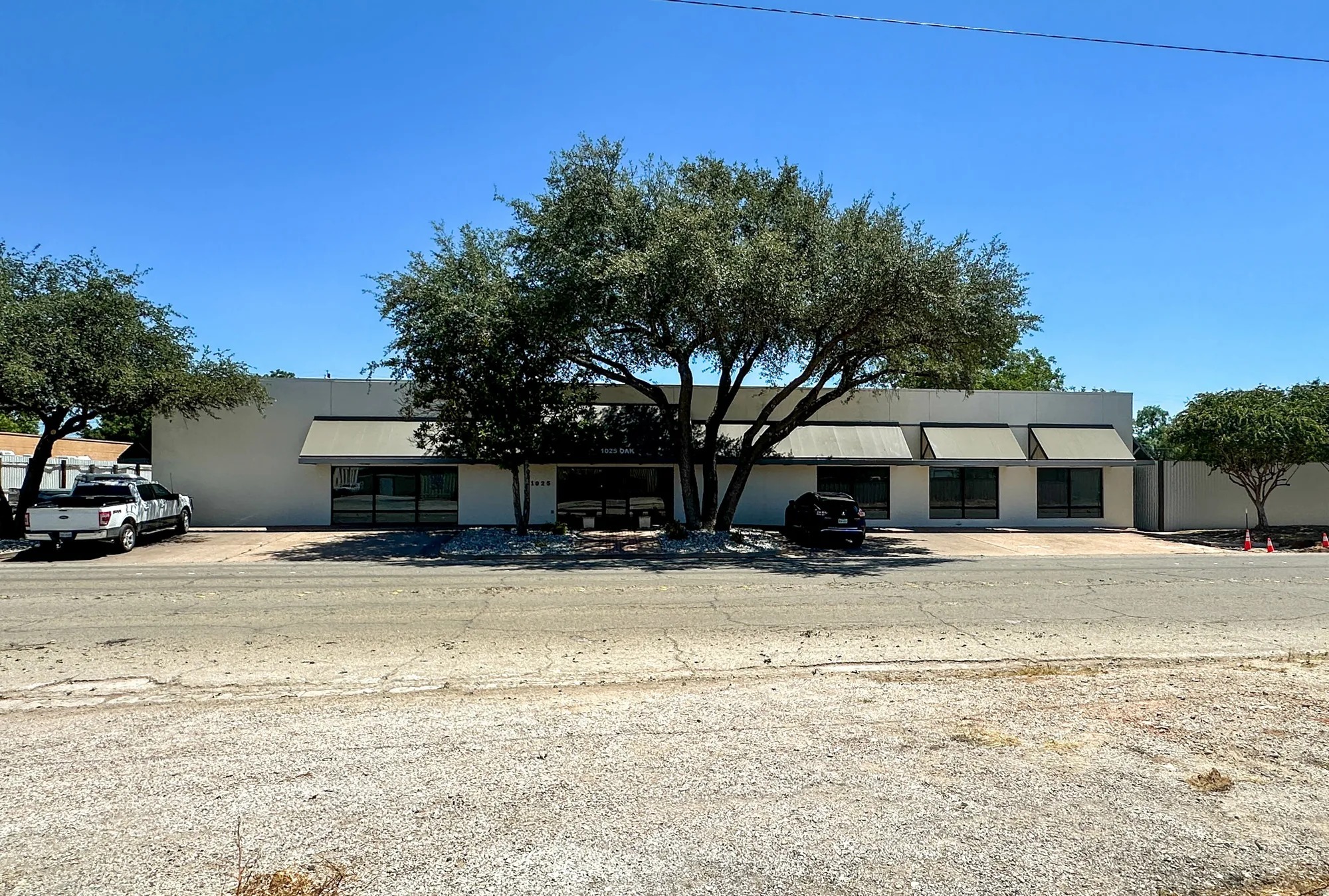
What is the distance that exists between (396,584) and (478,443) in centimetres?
794

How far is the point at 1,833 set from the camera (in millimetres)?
3967

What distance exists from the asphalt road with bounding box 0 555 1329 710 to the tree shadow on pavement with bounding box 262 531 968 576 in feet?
2.57

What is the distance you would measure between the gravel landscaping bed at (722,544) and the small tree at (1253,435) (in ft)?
46.9

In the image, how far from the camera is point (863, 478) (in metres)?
29.1

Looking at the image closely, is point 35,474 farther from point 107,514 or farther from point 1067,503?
point 1067,503

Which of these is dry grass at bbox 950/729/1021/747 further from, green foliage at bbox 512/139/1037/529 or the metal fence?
the metal fence

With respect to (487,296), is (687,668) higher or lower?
lower

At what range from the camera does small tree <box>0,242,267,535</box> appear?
64.1 feet

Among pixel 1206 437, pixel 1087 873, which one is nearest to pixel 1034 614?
pixel 1087 873

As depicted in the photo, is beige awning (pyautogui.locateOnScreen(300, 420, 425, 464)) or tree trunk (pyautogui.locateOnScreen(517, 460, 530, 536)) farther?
beige awning (pyautogui.locateOnScreen(300, 420, 425, 464))

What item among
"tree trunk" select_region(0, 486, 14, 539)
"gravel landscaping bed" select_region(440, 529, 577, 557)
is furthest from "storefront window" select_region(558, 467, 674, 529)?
"tree trunk" select_region(0, 486, 14, 539)

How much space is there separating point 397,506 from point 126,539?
8.39 metres

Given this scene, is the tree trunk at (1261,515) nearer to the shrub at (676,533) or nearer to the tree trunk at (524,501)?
the shrub at (676,533)

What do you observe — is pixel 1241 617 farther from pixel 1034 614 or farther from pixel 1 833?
pixel 1 833
